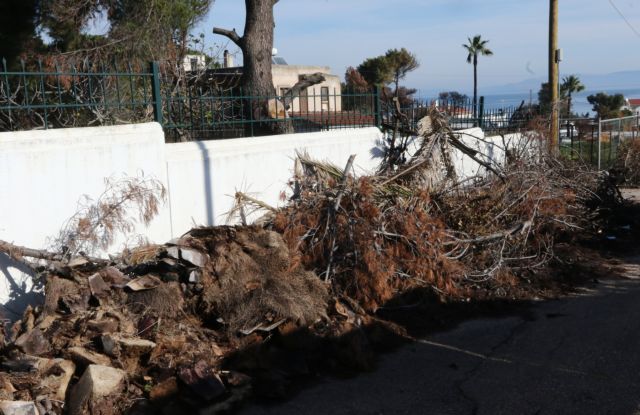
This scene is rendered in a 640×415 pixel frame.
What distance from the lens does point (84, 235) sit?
6223mm

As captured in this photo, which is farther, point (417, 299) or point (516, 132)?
point (516, 132)

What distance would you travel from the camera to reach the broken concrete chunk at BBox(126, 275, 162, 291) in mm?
5742

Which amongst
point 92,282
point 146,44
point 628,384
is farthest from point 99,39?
point 628,384

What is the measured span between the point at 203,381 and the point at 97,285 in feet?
4.79

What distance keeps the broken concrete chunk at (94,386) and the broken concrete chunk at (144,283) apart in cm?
103

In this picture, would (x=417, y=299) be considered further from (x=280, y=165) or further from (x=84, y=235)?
(x=84, y=235)

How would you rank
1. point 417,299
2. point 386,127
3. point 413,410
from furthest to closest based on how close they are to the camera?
1. point 386,127
2. point 417,299
3. point 413,410

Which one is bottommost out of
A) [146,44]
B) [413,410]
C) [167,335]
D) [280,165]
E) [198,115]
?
[413,410]

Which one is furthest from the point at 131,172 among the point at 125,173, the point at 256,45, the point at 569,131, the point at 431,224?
the point at 569,131

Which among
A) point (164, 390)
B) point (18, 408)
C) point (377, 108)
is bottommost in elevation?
point (164, 390)

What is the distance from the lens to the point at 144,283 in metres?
5.80

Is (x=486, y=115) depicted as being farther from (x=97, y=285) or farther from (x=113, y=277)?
(x=97, y=285)

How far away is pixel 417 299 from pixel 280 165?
264 centimetres

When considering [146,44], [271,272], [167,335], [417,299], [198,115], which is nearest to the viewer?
[167,335]
